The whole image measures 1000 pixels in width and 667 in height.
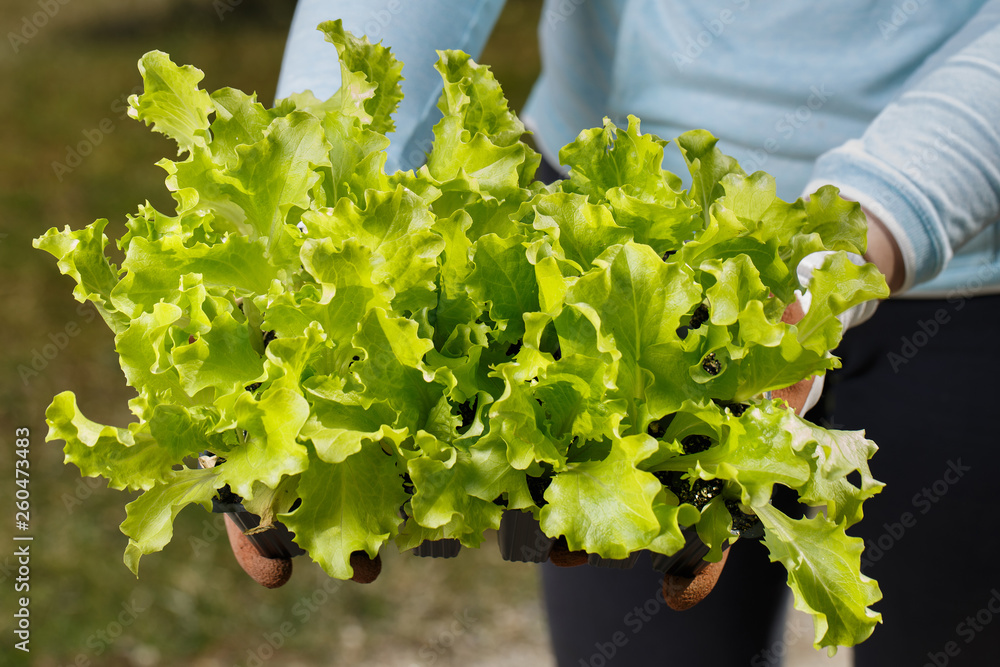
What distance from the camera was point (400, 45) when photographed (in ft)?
2.39

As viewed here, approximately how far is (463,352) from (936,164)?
0.42 meters

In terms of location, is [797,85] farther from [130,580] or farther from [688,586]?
[130,580]

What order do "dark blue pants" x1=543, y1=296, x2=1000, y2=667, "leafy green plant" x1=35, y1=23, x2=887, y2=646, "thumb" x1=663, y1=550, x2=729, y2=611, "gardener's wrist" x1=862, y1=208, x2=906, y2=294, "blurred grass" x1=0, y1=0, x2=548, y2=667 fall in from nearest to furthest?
"leafy green plant" x1=35, y1=23, x2=887, y2=646 → "thumb" x1=663, y1=550, x2=729, y2=611 → "gardener's wrist" x1=862, y1=208, x2=906, y2=294 → "dark blue pants" x1=543, y1=296, x2=1000, y2=667 → "blurred grass" x1=0, y1=0, x2=548, y2=667

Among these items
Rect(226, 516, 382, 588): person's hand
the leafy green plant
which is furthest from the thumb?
Rect(226, 516, 382, 588): person's hand

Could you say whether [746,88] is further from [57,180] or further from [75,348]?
[57,180]

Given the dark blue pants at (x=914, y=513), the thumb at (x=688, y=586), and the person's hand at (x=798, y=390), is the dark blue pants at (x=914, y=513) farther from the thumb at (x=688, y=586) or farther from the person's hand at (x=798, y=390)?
the thumb at (x=688, y=586)

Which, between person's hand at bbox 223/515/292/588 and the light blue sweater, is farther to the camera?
the light blue sweater

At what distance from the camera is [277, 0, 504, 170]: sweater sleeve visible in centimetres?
71

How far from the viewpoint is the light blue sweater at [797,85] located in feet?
2.21

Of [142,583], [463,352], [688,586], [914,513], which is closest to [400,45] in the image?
[463,352]

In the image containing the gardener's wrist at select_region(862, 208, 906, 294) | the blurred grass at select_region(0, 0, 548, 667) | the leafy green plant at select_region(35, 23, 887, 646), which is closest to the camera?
the leafy green plant at select_region(35, 23, 887, 646)

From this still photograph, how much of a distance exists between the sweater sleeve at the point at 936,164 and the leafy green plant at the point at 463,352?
0.54 feet

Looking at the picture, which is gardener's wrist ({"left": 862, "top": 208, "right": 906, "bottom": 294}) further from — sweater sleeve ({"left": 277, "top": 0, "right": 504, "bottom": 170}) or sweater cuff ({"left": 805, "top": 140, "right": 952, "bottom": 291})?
sweater sleeve ({"left": 277, "top": 0, "right": 504, "bottom": 170})

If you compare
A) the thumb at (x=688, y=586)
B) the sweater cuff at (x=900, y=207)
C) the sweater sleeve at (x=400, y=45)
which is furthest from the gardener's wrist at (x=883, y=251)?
the sweater sleeve at (x=400, y=45)
